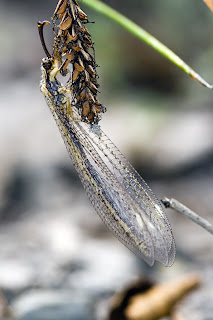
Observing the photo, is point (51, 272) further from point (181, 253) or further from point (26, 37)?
point (26, 37)

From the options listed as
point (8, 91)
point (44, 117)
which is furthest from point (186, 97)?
point (8, 91)

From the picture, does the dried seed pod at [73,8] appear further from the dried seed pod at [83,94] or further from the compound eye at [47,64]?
the compound eye at [47,64]

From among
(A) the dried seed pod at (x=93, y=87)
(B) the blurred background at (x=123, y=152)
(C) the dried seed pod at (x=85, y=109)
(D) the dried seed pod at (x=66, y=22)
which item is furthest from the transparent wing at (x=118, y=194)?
(B) the blurred background at (x=123, y=152)

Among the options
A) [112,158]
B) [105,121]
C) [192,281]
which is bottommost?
[192,281]

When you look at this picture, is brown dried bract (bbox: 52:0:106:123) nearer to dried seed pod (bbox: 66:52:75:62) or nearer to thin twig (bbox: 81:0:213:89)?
dried seed pod (bbox: 66:52:75:62)

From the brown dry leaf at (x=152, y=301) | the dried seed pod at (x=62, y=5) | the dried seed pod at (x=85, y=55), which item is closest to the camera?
the dried seed pod at (x=62, y=5)

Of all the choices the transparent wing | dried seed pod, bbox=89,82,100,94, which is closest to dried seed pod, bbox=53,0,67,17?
dried seed pod, bbox=89,82,100,94

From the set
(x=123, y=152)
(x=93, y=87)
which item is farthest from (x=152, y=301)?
(x=123, y=152)
